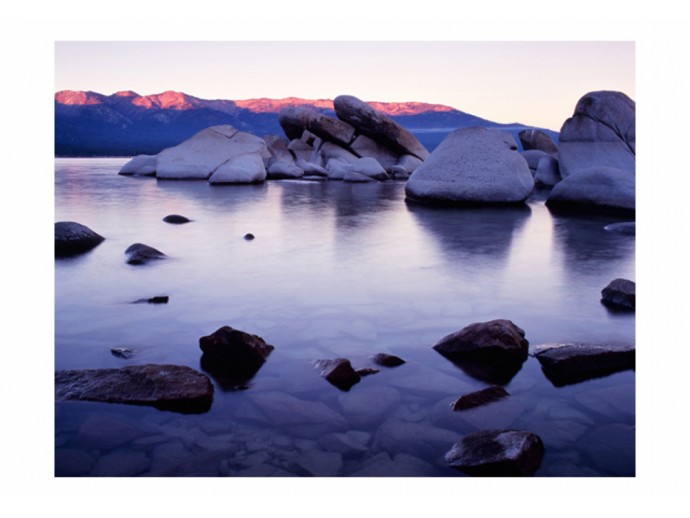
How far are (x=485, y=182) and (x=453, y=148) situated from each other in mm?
846

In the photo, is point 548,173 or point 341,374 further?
point 548,173

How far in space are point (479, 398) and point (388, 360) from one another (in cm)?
55

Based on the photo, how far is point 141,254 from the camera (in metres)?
5.53

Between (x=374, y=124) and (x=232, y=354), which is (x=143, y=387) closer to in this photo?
(x=232, y=354)

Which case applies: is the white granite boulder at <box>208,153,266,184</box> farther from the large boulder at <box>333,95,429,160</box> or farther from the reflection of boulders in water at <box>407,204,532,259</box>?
the reflection of boulders in water at <box>407,204,532,259</box>

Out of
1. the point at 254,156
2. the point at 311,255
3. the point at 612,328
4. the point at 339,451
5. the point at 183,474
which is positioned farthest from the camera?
the point at 254,156

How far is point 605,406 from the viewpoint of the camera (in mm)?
2662

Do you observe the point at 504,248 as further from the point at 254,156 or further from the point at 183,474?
the point at 254,156

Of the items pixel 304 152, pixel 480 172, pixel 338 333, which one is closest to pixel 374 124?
pixel 304 152

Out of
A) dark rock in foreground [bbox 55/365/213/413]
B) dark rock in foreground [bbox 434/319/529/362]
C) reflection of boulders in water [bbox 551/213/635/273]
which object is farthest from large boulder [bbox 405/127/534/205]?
dark rock in foreground [bbox 55/365/213/413]

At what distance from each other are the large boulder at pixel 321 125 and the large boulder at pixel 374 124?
0.30 m

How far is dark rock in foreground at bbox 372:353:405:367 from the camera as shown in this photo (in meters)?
3.08

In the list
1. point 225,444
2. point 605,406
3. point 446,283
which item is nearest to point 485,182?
point 446,283

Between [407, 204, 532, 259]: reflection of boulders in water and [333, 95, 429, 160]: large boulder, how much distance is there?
36.8ft
